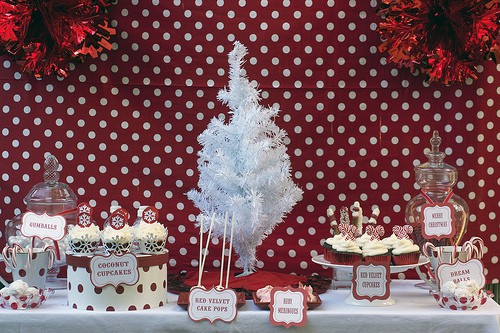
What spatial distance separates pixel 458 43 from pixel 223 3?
75 cm

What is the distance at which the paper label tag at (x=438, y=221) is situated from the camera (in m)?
1.79

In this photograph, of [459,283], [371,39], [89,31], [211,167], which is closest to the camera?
[459,283]

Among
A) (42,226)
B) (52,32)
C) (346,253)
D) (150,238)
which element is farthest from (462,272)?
(52,32)

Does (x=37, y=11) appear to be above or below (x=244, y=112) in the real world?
above

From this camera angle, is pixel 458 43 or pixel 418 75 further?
pixel 418 75

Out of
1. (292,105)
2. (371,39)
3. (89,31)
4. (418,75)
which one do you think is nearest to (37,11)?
(89,31)

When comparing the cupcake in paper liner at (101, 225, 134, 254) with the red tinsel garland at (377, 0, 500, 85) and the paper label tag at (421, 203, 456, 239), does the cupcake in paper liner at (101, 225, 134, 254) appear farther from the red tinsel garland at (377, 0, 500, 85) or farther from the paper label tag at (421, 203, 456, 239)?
the red tinsel garland at (377, 0, 500, 85)

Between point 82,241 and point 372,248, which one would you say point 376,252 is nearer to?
point 372,248

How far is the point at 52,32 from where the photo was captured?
1.97 meters

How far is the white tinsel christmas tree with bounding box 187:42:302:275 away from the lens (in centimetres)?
189

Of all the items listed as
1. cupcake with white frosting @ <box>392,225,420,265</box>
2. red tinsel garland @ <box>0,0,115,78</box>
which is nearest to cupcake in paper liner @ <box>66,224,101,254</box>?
red tinsel garland @ <box>0,0,115,78</box>

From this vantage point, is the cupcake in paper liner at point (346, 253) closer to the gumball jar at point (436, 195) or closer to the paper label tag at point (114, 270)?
the gumball jar at point (436, 195)

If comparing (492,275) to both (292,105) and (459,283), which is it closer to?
(459,283)

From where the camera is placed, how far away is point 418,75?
223cm
